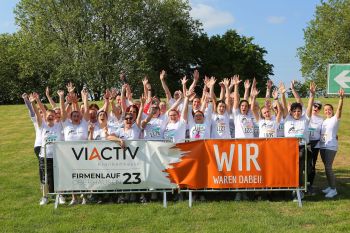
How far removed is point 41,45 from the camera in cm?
4353

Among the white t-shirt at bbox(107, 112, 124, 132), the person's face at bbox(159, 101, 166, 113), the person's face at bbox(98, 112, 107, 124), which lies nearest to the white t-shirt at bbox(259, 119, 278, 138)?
the person's face at bbox(159, 101, 166, 113)

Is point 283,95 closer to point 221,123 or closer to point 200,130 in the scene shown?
point 221,123

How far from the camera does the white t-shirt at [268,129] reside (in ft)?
28.8

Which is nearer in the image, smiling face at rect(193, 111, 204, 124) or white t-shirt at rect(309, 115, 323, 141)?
smiling face at rect(193, 111, 204, 124)

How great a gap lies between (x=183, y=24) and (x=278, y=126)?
4408 centimetres

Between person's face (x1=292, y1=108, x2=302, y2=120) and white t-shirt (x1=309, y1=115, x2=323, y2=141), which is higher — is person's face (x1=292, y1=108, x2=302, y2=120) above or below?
above

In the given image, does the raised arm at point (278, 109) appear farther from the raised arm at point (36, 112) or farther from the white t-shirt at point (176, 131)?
the raised arm at point (36, 112)

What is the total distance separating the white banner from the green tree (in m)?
40.3

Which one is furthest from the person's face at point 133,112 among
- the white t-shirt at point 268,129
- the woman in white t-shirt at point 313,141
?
the woman in white t-shirt at point 313,141

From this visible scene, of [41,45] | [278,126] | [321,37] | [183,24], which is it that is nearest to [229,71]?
[183,24]

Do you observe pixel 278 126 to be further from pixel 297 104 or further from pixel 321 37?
pixel 321 37

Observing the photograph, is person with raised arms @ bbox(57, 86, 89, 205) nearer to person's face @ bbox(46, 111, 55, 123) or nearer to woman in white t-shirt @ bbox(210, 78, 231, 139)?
person's face @ bbox(46, 111, 55, 123)

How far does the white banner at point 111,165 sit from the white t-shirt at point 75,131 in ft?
1.74

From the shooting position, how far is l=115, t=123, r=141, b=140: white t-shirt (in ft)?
28.2
